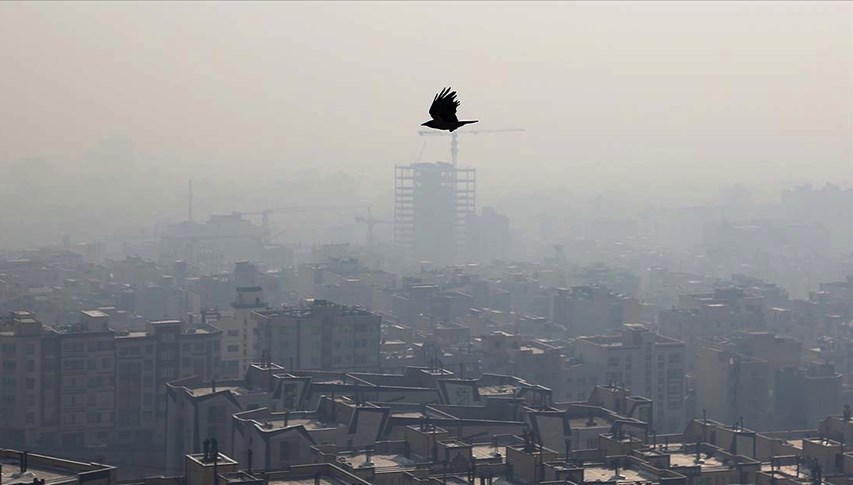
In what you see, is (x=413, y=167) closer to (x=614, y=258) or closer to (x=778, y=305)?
(x=614, y=258)

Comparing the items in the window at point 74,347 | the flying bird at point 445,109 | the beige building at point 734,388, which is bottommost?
Result: the beige building at point 734,388

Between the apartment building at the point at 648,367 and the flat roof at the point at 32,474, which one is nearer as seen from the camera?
the flat roof at the point at 32,474

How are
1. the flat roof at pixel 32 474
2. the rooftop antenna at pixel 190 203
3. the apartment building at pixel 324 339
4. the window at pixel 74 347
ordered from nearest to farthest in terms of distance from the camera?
the flat roof at pixel 32 474
the window at pixel 74 347
the apartment building at pixel 324 339
the rooftop antenna at pixel 190 203

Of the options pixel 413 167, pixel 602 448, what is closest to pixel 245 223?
pixel 413 167

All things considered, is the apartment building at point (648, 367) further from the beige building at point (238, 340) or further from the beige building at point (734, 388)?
the beige building at point (238, 340)

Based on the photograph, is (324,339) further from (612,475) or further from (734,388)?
(612,475)

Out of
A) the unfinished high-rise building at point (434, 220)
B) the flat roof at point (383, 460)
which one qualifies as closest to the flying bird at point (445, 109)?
the flat roof at point (383, 460)

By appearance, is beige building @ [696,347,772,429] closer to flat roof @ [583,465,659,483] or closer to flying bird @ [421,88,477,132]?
flat roof @ [583,465,659,483]

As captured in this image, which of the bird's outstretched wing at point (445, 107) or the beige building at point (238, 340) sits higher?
the bird's outstretched wing at point (445, 107)
